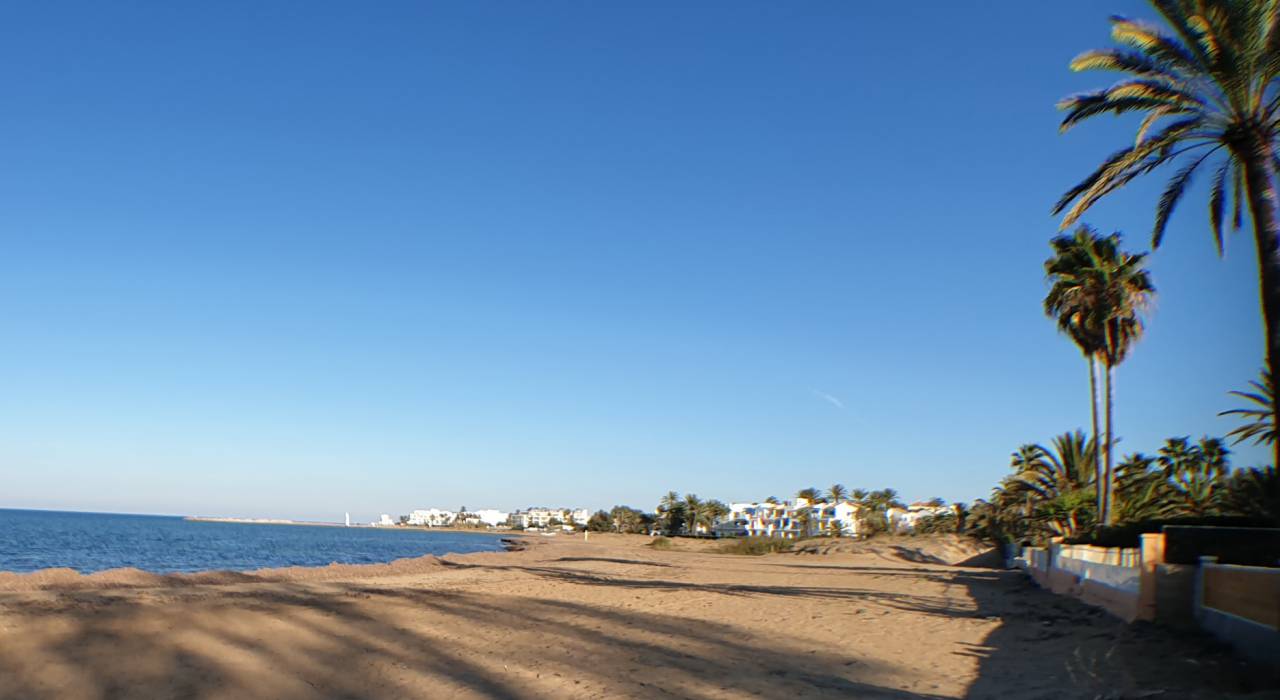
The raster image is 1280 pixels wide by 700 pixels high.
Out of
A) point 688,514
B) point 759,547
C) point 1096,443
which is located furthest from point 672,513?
point 1096,443

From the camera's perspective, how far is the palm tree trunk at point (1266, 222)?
13.1m

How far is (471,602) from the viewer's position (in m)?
18.8

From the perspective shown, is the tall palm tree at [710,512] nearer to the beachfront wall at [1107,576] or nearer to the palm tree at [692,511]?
the palm tree at [692,511]

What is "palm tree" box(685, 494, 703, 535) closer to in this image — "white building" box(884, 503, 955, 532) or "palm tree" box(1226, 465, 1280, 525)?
"white building" box(884, 503, 955, 532)

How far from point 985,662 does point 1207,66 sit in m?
9.68

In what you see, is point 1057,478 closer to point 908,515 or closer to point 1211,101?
point 1211,101

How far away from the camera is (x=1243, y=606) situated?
35.1ft

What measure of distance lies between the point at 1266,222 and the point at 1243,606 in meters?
6.24

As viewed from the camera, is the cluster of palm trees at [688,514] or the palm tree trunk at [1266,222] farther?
the cluster of palm trees at [688,514]

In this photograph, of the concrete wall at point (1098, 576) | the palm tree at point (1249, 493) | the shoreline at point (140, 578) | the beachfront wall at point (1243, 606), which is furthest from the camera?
the palm tree at point (1249, 493)

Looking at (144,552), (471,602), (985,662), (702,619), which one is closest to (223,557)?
(144,552)

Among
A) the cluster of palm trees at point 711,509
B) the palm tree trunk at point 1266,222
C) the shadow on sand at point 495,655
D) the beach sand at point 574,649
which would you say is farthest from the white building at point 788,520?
the palm tree trunk at point 1266,222

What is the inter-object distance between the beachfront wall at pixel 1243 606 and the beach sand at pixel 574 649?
310 mm

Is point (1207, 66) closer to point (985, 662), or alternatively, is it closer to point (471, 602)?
point (985, 662)
